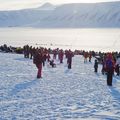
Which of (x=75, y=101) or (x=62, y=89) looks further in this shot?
(x=62, y=89)

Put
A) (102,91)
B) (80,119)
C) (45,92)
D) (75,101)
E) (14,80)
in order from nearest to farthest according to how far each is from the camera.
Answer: (80,119)
(75,101)
(45,92)
(102,91)
(14,80)

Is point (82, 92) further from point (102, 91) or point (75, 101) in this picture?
point (75, 101)

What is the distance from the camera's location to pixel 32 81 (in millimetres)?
18656

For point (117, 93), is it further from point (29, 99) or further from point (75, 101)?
point (29, 99)

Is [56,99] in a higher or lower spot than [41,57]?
lower

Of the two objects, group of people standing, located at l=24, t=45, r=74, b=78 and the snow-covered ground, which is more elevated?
group of people standing, located at l=24, t=45, r=74, b=78

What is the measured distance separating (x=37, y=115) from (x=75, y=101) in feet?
8.76

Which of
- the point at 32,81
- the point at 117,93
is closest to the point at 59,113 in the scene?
the point at 117,93

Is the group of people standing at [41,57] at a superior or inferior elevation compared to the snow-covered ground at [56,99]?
superior

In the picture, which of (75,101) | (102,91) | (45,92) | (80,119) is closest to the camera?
(80,119)

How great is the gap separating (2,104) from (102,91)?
17.0 ft

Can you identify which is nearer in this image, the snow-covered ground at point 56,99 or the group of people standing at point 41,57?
the snow-covered ground at point 56,99

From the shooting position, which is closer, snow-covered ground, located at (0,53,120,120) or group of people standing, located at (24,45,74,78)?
snow-covered ground, located at (0,53,120,120)

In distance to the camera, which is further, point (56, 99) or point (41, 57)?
point (41, 57)
